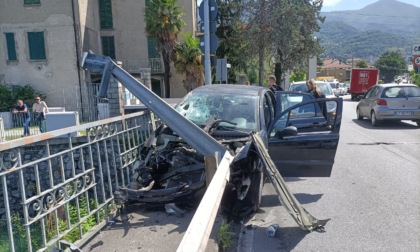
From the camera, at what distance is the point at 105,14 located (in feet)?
85.2

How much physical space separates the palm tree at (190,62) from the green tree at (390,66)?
263ft

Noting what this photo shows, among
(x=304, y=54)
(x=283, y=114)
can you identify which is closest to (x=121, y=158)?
(x=283, y=114)

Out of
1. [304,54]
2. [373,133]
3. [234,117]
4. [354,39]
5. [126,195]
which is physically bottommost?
[373,133]

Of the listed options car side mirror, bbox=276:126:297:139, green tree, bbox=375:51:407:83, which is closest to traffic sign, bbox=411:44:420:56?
car side mirror, bbox=276:126:297:139

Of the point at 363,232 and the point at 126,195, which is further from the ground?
the point at 126,195

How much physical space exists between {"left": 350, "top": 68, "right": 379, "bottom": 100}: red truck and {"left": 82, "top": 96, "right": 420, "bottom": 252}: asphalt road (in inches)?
1047

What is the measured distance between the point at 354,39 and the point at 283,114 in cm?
14523

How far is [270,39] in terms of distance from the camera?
81.8 ft

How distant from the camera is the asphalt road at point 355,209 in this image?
4039mm

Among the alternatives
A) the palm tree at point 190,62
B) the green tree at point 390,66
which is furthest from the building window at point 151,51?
the green tree at point 390,66

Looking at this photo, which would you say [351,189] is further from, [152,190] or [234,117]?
[152,190]

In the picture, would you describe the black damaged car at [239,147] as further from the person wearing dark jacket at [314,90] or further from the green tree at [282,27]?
the green tree at [282,27]

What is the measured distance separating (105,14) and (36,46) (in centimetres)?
560

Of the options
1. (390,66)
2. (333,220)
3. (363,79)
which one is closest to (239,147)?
(333,220)
